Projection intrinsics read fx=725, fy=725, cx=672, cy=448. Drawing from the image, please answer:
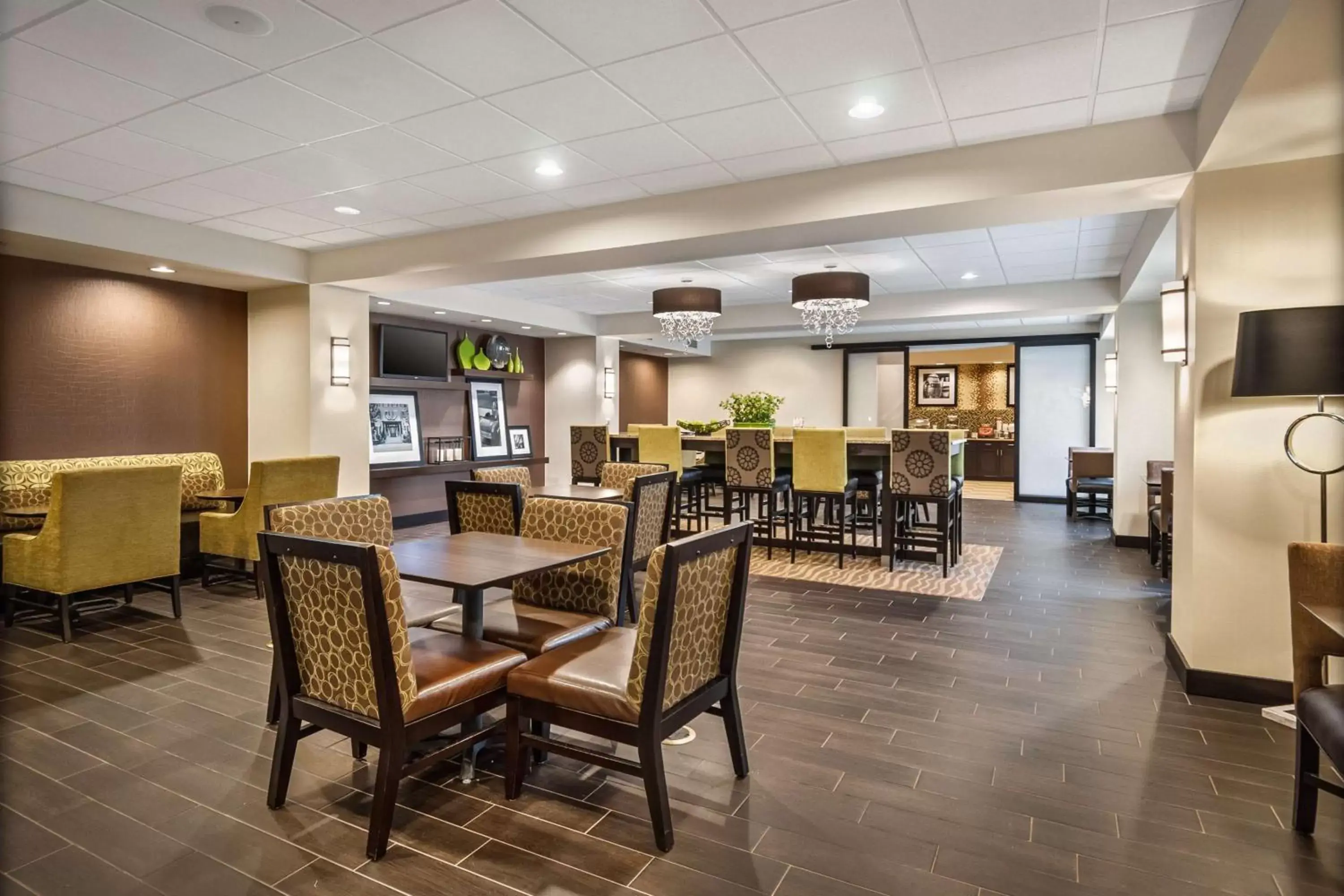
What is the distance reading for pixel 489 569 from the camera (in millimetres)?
2496

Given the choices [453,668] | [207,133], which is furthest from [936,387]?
[453,668]

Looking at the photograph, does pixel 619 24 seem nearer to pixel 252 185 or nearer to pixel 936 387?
pixel 252 185

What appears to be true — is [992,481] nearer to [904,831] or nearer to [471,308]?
[471,308]

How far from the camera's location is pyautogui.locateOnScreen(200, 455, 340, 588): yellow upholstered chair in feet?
16.4

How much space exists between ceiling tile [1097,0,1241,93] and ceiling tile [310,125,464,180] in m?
3.18

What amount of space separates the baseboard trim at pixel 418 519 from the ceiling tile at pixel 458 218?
4076mm

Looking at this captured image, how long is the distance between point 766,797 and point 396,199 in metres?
4.24

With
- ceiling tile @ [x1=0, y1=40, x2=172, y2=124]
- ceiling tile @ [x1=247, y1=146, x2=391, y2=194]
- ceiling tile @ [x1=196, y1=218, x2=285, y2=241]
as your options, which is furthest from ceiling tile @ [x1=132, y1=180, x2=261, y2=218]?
ceiling tile @ [x1=0, y1=40, x2=172, y2=124]

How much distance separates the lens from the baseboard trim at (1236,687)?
3.19 m

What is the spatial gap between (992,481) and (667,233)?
428 inches

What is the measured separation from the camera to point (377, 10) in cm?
256

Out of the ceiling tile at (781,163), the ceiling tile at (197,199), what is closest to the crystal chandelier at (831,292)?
the ceiling tile at (781,163)

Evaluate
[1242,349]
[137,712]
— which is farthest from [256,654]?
[1242,349]

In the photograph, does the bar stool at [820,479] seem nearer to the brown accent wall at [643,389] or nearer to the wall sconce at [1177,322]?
the wall sconce at [1177,322]
